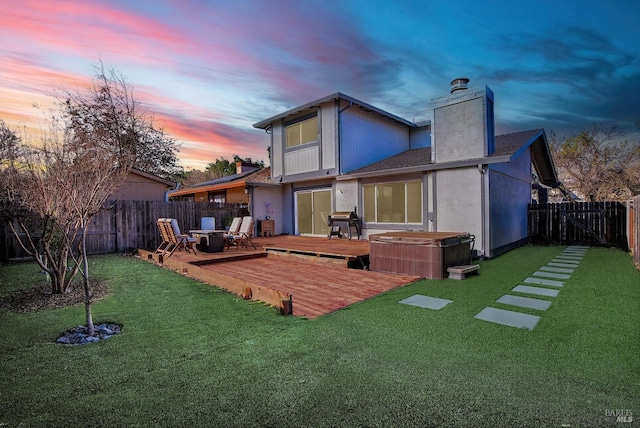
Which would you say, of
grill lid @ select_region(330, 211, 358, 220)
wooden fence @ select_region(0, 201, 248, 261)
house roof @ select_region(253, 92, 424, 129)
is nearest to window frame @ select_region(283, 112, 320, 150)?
house roof @ select_region(253, 92, 424, 129)

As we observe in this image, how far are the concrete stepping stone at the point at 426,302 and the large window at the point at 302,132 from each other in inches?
329

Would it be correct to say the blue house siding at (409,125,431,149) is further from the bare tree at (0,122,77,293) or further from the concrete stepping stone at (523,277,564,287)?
the bare tree at (0,122,77,293)

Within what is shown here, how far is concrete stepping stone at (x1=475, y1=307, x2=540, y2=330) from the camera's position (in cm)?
347

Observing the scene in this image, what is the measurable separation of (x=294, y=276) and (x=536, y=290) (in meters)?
4.11

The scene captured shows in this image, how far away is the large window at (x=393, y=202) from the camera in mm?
9461

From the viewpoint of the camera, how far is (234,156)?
39188 mm

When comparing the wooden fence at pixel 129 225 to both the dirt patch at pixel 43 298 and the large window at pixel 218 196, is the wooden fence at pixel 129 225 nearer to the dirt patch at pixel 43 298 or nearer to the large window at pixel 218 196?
the dirt patch at pixel 43 298

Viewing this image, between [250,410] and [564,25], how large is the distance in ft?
51.2

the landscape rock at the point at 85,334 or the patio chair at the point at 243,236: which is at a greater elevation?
the patio chair at the point at 243,236

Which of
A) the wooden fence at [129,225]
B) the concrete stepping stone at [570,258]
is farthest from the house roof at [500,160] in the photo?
the wooden fence at [129,225]

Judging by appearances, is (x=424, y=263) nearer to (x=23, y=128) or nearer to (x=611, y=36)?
(x=23, y=128)

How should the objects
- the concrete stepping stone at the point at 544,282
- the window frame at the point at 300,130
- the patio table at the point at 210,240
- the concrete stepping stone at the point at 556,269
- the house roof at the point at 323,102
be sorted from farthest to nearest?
the window frame at the point at 300,130
the house roof at the point at 323,102
the patio table at the point at 210,240
the concrete stepping stone at the point at 556,269
the concrete stepping stone at the point at 544,282

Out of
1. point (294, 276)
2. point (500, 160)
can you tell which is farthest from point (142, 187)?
point (500, 160)

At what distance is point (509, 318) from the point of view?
144 inches
